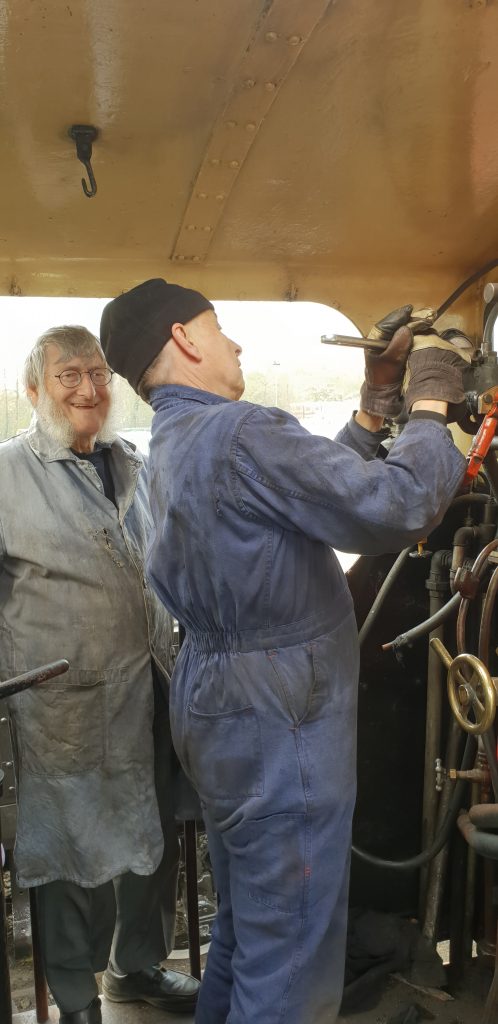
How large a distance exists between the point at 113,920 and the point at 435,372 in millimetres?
1717

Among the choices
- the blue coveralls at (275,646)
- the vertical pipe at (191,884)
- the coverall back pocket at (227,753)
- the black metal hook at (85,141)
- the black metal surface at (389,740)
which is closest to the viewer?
the blue coveralls at (275,646)

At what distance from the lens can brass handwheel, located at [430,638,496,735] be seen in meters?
1.56

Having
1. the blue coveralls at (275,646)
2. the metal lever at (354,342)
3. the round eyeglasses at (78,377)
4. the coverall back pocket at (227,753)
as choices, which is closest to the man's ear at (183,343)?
the blue coveralls at (275,646)

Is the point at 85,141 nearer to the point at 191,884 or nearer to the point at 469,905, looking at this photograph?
the point at 191,884

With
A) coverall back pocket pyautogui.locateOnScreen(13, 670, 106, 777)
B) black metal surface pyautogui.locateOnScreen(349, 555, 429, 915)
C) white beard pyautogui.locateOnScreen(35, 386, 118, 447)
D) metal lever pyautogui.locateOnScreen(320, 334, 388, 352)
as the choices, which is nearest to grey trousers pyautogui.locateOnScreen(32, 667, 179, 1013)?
coverall back pocket pyautogui.locateOnScreen(13, 670, 106, 777)

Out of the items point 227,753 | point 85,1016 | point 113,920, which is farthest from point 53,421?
point 85,1016

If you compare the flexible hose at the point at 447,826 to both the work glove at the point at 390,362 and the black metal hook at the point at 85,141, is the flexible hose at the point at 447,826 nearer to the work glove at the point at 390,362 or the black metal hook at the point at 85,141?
the work glove at the point at 390,362

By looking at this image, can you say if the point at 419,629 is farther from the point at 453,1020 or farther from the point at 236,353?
the point at 453,1020

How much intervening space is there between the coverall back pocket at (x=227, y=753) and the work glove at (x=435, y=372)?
0.67 metres

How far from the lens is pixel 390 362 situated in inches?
62.6

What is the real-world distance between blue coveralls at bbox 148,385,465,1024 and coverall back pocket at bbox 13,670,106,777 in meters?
0.58

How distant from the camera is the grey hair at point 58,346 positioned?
6.89 feet

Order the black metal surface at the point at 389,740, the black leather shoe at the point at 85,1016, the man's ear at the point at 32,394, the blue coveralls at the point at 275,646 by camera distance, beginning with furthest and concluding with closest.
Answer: the black metal surface at the point at 389,740, the man's ear at the point at 32,394, the black leather shoe at the point at 85,1016, the blue coveralls at the point at 275,646

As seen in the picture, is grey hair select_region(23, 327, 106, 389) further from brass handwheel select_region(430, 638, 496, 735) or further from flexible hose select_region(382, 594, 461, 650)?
brass handwheel select_region(430, 638, 496, 735)
